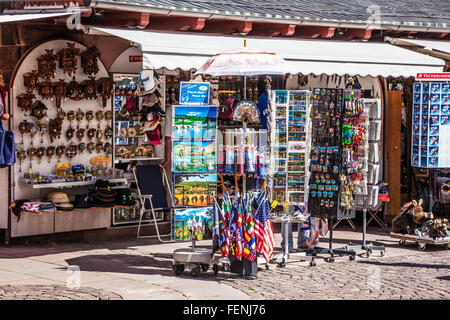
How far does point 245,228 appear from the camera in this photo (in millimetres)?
9625

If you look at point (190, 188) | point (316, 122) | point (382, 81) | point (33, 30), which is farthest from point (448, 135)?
point (33, 30)

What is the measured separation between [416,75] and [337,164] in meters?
2.56

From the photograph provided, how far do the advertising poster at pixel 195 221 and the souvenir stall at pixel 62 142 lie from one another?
82 cm

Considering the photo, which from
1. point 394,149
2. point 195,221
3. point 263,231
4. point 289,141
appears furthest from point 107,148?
point 394,149

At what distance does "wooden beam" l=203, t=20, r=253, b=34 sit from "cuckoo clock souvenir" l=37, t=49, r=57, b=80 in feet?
9.14

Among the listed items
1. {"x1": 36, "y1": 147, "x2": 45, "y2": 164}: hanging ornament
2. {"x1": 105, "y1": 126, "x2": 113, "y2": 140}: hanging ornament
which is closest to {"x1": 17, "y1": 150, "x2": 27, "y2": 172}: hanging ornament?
{"x1": 36, "y1": 147, "x2": 45, "y2": 164}: hanging ornament

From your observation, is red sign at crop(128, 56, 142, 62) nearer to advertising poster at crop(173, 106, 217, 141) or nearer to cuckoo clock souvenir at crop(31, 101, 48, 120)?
advertising poster at crop(173, 106, 217, 141)

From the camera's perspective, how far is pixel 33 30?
456 inches

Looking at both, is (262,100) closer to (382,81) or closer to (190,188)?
(190,188)

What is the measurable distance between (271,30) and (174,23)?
199 centimetres

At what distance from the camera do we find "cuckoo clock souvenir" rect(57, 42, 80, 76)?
1180 centimetres

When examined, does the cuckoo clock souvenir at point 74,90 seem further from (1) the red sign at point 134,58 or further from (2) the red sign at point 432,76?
(2) the red sign at point 432,76

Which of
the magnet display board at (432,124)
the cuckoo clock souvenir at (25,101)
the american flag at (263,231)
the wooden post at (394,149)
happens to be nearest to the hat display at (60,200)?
the cuckoo clock souvenir at (25,101)

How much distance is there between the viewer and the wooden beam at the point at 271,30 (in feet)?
44.9
